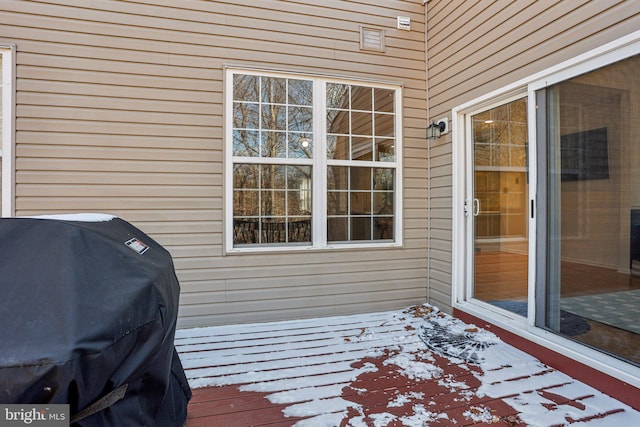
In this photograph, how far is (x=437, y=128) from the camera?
149 inches

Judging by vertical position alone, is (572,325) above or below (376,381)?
above

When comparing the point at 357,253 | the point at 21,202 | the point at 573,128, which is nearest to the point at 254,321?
the point at 357,253

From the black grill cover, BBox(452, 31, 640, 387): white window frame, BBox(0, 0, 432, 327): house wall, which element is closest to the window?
BBox(0, 0, 432, 327): house wall

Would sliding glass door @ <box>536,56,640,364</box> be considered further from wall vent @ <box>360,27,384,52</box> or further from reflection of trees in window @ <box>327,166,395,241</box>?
wall vent @ <box>360,27,384,52</box>

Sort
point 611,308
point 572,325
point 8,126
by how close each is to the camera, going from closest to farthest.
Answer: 1. point 611,308
2. point 572,325
3. point 8,126

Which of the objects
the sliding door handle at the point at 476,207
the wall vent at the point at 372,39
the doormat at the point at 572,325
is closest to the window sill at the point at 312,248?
the sliding door handle at the point at 476,207

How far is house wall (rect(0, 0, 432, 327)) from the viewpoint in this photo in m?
3.01

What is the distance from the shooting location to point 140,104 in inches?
126

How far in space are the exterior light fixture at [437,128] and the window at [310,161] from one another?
36 centimetres

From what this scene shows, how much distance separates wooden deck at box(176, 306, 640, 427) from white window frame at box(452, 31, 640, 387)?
6.8 inches

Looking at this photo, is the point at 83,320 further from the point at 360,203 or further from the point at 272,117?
the point at 360,203

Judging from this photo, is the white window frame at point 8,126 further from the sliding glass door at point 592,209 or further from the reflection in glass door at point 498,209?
the sliding glass door at point 592,209
